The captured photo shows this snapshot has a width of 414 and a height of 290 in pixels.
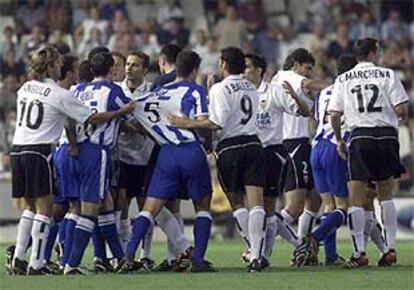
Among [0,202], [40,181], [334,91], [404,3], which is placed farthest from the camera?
[404,3]

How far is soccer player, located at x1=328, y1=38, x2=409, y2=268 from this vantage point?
15.7 m

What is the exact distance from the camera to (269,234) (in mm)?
16188

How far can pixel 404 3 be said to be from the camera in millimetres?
28562

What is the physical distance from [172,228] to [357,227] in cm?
185

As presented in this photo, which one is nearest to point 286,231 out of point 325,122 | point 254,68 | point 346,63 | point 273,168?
point 273,168

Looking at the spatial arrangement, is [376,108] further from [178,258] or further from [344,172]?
[178,258]

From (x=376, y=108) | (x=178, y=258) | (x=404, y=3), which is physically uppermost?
(x=404, y=3)

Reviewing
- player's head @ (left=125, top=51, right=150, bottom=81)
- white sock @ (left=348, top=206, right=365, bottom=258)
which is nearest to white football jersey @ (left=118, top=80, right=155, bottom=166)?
player's head @ (left=125, top=51, right=150, bottom=81)

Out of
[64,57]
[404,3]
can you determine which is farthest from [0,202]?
[404,3]

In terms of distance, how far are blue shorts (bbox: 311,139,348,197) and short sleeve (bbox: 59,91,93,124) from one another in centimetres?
275

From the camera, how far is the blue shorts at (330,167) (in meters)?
16.3

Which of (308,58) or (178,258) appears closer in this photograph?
(178,258)

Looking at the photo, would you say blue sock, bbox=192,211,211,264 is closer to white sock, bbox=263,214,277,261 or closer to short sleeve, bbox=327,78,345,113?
white sock, bbox=263,214,277,261

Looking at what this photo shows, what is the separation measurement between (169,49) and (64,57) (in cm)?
105
